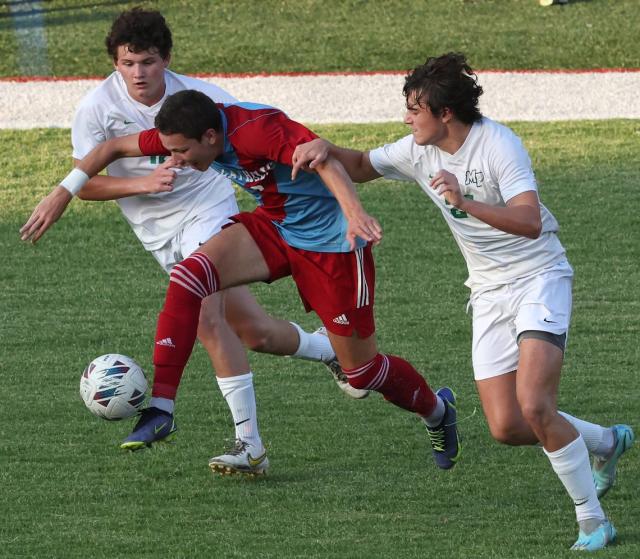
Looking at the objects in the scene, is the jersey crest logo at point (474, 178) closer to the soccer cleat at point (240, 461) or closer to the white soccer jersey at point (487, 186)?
the white soccer jersey at point (487, 186)

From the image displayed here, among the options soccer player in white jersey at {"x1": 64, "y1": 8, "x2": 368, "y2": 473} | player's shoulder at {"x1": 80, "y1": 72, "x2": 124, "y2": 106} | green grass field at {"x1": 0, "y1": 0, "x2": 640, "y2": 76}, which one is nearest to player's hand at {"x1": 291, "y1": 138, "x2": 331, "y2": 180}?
soccer player in white jersey at {"x1": 64, "y1": 8, "x2": 368, "y2": 473}

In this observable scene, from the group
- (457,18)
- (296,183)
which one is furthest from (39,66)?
(296,183)

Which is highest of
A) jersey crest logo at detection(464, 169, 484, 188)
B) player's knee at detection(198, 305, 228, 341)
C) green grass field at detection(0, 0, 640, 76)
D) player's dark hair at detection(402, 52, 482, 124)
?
player's dark hair at detection(402, 52, 482, 124)

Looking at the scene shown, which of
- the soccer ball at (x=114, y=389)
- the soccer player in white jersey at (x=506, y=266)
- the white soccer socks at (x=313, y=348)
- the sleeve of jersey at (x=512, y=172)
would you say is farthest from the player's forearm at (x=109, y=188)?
the sleeve of jersey at (x=512, y=172)

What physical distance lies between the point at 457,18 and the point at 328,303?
14.2m

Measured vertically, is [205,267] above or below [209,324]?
above

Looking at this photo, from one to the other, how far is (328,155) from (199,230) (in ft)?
4.19

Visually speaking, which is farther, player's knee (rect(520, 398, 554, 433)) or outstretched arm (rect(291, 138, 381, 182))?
outstretched arm (rect(291, 138, 381, 182))

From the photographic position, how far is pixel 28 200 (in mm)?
12422

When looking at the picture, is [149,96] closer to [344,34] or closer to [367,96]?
[367,96]

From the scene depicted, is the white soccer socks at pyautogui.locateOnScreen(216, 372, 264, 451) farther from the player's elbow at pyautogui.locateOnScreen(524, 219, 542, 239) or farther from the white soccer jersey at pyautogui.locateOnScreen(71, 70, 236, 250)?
the player's elbow at pyautogui.locateOnScreen(524, 219, 542, 239)

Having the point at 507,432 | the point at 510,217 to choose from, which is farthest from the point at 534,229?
the point at 507,432

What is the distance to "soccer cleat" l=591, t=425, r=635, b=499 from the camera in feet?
18.6

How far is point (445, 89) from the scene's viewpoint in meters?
5.25
